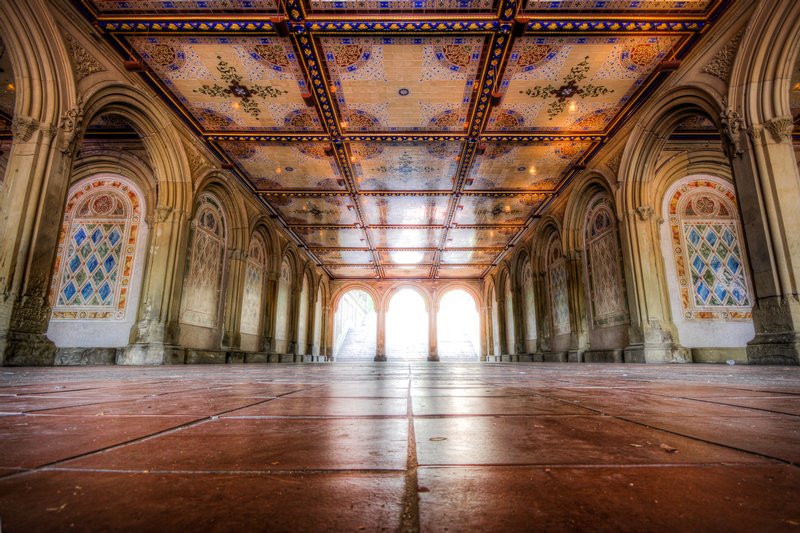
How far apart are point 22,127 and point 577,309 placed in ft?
36.9

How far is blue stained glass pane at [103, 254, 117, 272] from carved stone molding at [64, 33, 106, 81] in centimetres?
390

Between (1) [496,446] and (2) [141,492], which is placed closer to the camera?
(2) [141,492]

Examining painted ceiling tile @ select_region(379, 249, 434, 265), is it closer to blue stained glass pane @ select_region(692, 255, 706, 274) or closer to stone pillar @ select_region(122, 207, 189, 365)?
stone pillar @ select_region(122, 207, 189, 365)

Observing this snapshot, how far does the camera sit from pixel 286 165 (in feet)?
32.7

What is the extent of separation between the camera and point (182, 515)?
0.40 metres

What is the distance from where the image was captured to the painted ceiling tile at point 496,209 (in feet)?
38.9

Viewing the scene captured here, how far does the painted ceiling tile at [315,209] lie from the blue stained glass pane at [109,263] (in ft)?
14.0

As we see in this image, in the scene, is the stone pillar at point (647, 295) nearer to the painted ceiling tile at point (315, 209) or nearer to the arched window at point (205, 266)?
the painted ceiling tile at point (315, 209)

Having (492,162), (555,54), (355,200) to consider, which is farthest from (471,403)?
(355,200)

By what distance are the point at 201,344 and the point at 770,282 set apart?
1027 cm

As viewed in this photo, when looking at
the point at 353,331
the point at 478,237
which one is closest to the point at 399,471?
the point at 478,237

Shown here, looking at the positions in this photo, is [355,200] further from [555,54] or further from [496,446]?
[496,446]

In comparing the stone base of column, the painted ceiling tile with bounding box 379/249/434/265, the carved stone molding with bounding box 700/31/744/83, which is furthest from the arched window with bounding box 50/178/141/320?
the carved stone molding with bounding box 700/31/744/83

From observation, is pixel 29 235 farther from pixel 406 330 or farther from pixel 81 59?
pixel 406 330
